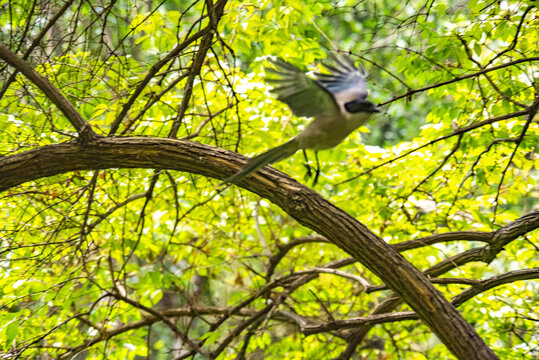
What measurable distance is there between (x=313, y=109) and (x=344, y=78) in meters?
0.42

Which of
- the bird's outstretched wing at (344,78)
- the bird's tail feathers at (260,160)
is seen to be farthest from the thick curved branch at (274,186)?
the bird's outstretched wing at (344,78)

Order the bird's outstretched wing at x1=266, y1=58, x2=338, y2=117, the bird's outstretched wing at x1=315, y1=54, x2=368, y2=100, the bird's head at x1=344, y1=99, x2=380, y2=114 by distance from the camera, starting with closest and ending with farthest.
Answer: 1. the bird's outstretched wing at x1=266, y1=58, x2=338, y2=117
2. the bird's head at x1=344, y1=99, x2=380, y2=114
3. the bird's outstretched wing at x1=315, y1=54, x2=368, y2=100

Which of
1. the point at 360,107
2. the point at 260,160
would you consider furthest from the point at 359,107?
the point at 260,160

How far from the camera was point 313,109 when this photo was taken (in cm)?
204

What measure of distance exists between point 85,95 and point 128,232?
126 centimetres

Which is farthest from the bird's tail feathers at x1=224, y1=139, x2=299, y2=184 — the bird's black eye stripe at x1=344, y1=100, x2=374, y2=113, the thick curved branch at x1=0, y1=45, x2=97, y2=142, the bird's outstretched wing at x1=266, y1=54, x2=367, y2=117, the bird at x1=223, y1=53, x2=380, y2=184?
the thick curved branch at x1=0, y1=45, x2=97, y2=142

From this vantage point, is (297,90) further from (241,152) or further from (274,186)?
(241,152)

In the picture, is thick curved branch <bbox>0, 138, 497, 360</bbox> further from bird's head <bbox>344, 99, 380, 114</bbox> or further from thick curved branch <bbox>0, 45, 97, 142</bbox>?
bird's head <bbox>344, 99, 380, 114</bbox>

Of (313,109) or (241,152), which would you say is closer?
(313,109)

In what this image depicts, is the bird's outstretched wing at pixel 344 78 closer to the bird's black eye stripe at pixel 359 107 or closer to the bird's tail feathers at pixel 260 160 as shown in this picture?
the bird's black eye stripe at pixel 359 107

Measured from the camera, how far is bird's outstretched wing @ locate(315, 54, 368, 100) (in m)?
2.24

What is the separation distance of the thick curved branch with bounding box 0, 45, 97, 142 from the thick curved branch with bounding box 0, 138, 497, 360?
92 millimetres

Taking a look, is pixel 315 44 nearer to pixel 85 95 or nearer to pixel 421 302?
pixel 85 95

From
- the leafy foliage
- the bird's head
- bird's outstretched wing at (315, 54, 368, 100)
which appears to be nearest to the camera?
the bird's head
